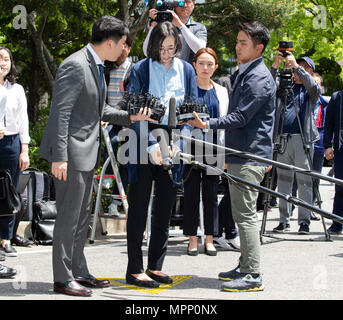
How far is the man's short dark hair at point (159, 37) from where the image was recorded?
5160 millimetres

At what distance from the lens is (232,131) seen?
5.45 m

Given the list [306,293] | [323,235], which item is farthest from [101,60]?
[323,235]

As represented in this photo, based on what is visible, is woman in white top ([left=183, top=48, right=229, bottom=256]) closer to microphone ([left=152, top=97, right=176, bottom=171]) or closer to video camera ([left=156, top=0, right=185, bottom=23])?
video camera ([left=156, top=0, right=185, bottom=23])

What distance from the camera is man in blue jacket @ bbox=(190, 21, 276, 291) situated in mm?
5242

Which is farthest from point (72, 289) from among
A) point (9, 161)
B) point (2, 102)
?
point (2, 102)

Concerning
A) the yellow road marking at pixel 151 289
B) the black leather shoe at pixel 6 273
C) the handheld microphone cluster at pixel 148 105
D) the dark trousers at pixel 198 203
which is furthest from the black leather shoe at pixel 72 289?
the dark trousers at pixel 198 203

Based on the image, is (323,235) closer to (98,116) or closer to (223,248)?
(223,248)

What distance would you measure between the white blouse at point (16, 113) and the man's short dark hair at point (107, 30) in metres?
2.03

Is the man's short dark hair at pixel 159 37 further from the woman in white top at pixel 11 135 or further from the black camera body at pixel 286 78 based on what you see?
the black camera body at pixel 286 78

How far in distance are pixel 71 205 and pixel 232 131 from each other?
148cm

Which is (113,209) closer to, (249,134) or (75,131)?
(249,134)

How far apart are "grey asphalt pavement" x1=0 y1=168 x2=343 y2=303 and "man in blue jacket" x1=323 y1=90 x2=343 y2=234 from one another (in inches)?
21.5

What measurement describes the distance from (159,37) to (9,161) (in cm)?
237

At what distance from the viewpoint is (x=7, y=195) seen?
257 inches
